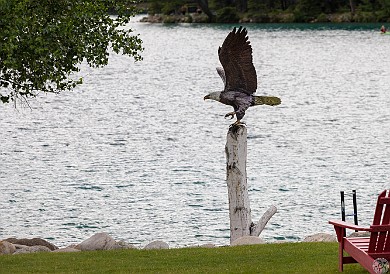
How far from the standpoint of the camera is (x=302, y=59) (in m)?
106

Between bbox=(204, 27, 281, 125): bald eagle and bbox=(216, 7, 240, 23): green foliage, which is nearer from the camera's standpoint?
bbox=(204, 27, 281, 125): bald eagle

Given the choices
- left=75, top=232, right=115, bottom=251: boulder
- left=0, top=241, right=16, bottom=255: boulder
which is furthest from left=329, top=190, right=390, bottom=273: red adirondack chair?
left=0, top=241, right=16, bottom=255: boulder

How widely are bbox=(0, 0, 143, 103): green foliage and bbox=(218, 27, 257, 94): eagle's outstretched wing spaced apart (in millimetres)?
2417

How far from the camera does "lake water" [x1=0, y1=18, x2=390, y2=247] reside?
30625 millimetres

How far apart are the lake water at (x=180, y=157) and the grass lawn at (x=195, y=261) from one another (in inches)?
344

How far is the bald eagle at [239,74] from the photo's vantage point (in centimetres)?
2120

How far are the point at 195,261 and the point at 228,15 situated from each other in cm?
16082

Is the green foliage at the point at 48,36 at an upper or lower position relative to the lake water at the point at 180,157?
upper

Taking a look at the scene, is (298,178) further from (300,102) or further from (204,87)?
(204,87)

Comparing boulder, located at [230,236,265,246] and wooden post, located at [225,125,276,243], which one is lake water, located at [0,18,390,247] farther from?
boulder, located at [230,236,265,246]

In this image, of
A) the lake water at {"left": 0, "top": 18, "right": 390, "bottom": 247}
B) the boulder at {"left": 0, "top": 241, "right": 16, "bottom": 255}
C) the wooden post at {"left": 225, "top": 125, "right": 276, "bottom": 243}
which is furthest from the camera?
the lake water at {"left": 0, "top": 18, "right": 390, "bottom": 247}

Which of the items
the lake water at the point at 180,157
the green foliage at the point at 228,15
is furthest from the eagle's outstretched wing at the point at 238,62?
the green foliage at the point at 228,15

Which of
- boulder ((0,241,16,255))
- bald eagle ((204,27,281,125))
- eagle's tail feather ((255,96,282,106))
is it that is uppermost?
bald eagle ((204,27,281,125))

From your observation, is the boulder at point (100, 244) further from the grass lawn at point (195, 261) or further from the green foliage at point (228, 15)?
the green foliage at point (228, 15)
